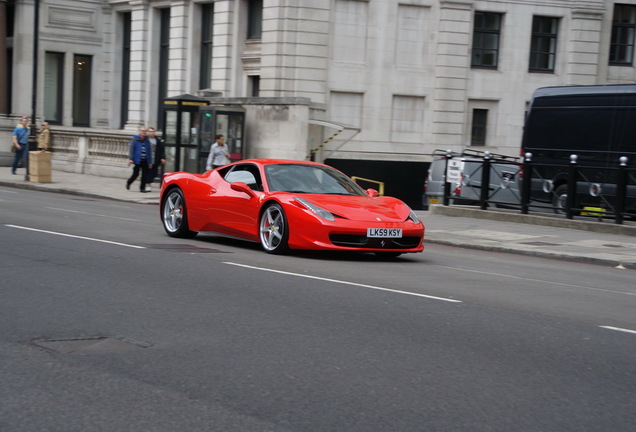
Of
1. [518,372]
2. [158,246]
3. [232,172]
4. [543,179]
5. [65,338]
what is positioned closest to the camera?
[518,372]

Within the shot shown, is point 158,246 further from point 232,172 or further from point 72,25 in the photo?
point 72,25

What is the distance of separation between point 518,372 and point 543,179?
15365mm

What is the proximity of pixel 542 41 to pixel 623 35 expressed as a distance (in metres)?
3.40

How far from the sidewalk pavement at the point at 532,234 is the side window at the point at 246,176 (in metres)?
4.57

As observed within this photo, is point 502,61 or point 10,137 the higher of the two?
point 502,61

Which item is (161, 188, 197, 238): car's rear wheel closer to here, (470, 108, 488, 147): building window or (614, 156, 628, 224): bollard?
(614, 156, 628, 224): bollard

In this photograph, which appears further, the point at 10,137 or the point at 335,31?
the point at 10,137

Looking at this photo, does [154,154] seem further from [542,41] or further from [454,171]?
[542,41]

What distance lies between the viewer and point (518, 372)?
609 centimetres

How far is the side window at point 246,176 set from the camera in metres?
13.0

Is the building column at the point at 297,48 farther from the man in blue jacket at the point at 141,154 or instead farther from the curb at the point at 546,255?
the curb at the point at 546,255

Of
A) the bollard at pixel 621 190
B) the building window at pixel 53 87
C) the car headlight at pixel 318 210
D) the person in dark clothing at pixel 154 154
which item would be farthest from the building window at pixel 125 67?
the car headlight at pixel 318 210

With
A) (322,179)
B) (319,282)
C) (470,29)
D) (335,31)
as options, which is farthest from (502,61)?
(319,282)

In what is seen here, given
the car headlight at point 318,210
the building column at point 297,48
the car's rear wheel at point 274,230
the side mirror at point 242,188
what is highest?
the building column at point 297,48
